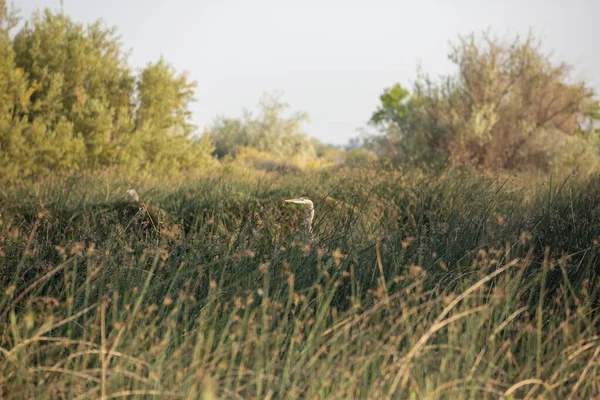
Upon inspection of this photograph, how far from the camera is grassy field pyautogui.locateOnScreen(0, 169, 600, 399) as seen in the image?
2.75 meters

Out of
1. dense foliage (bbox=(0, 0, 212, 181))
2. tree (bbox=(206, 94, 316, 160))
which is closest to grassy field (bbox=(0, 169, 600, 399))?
dense foliage (bbox=(0, 0, 212, 181))

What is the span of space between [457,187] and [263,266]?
181 inches

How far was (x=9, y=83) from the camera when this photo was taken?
11.4 metres

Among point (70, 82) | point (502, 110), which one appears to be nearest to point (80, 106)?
point (70, 82)

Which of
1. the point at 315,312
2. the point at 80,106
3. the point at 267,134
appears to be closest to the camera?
the point at 315,312

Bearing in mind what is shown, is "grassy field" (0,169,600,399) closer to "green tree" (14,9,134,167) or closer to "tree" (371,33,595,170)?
"green tree" (14,9,134,167)

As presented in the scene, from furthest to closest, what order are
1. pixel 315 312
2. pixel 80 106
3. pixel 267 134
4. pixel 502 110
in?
pixel 267 134 → pixel 502 110 → pixel 80 106 → pixel 315 312

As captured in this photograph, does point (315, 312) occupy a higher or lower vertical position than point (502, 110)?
lower

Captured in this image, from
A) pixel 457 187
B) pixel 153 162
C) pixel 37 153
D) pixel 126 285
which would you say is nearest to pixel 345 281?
pixel 126 285

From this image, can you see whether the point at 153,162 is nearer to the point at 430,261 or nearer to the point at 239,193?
the point at 239,193

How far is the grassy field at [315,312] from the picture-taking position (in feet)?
9.02

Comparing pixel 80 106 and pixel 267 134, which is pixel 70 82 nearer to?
pixel 80 106

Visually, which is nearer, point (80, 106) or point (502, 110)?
Answer: point (80, 106)

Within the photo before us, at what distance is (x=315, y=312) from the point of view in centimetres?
373
